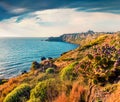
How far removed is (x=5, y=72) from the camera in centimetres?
10031

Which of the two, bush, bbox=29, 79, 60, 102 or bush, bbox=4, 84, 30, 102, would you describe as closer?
bush, bbox=29, 79, 60, 102

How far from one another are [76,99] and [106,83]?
251 cm

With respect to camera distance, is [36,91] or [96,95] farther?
[36,91]

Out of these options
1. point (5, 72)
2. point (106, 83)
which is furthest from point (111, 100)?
point (5, 72)

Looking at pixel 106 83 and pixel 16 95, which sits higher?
pixel 106 83

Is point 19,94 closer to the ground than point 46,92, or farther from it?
closer to the ground

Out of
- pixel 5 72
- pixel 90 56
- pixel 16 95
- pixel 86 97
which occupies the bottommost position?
pixel 5 72

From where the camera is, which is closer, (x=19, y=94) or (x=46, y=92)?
(x=46, y=92)

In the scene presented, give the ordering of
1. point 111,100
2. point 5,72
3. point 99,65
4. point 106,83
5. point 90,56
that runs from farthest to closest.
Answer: point 5,72
point 90,56
point 99,65
point 106,83
point 111,100

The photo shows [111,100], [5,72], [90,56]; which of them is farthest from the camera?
[5,72]

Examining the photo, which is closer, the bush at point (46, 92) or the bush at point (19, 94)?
the bush at point (46, 92)

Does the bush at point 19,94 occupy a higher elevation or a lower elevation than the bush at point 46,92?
lower

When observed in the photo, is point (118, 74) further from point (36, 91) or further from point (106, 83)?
point (36, 91)

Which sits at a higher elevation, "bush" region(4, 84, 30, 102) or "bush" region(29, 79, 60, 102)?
"bush" region(29, 79, 60, 102)
